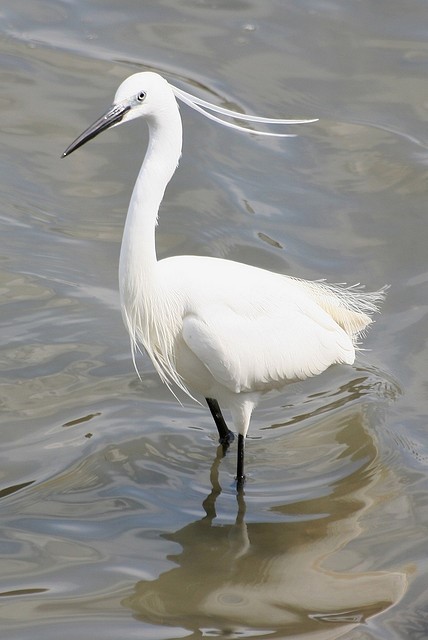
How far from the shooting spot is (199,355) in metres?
5.45

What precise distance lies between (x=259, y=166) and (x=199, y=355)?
3843mm

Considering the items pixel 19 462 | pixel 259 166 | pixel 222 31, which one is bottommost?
pixel 19 462

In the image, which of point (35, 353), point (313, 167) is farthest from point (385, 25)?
point (35, 353)

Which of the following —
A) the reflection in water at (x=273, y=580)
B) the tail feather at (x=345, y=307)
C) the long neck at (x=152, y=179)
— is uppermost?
the long neck at (x=152, y=179)

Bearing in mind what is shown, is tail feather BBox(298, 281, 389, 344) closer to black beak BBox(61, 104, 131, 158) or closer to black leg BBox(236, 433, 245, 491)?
black leg BBox(236, 433, 245, 491)

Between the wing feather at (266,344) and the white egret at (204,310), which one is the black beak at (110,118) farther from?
the wing feather at (266,344)

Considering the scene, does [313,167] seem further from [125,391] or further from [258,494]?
[258,494]

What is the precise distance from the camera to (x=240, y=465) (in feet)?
18.6

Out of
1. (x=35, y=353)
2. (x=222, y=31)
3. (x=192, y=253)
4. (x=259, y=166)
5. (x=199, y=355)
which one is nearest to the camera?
(x=199, y=355)

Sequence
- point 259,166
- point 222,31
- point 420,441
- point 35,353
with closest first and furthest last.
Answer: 1. point 420,441
2. point 35,353
3. point 259,166
4. point 222,31

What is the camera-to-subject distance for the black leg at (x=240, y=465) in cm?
563

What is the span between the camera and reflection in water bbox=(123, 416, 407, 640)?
4605 millimetres

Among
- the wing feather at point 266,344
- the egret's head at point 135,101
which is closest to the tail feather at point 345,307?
the wing feather at point 266,344

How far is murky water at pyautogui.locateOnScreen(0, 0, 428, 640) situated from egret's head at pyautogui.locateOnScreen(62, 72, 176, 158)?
73.5 inches
